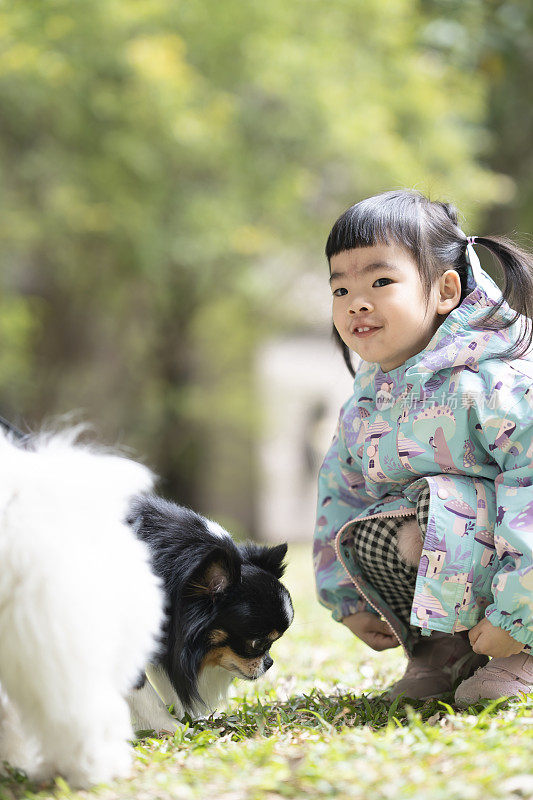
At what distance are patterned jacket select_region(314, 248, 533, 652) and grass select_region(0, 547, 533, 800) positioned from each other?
30 cm

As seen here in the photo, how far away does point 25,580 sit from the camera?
1894 mm

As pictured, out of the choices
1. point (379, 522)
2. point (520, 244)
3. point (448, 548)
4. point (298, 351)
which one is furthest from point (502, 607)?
point (298, 351)

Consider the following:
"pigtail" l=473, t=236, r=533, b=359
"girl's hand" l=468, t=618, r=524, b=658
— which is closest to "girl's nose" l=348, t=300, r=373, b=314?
"pigtail" l=473, t=236, r=533, b=359

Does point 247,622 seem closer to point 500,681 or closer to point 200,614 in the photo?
point 200,614

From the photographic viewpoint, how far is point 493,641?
2.39m

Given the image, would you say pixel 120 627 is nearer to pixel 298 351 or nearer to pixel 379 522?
pixel 379 522

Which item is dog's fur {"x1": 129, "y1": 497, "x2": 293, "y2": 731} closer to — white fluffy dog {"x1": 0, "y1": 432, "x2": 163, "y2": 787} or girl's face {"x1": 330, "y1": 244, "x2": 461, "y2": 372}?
white fluffy dog {"x1": 0, "y1": 432, "x2": 163, "y2": 787}

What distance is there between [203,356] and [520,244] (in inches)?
406

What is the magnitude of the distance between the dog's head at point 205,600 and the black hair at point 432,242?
101 cm

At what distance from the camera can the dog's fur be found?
7.93 feet

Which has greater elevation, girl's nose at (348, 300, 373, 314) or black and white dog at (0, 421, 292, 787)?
girl's nose at (348, 300, 373, 314)

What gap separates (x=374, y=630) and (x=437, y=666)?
24cm

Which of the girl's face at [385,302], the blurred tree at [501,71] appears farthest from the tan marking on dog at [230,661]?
the blurred tree at [501,71]

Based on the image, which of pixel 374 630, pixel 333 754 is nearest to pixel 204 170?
pixel 374 630
